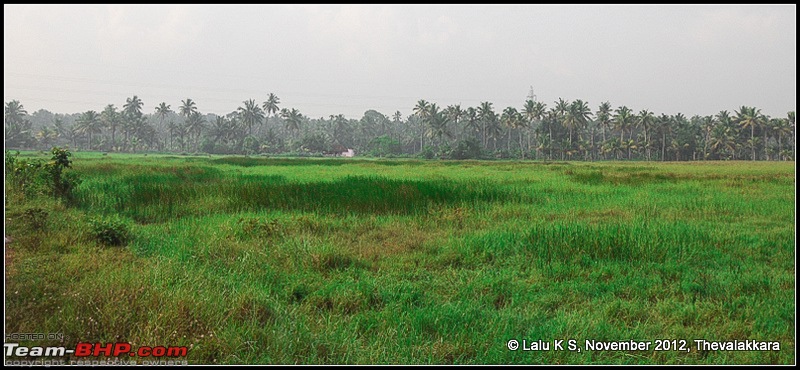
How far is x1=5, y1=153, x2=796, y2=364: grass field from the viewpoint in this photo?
3.51 m

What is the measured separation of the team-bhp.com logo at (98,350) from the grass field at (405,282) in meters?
0.10

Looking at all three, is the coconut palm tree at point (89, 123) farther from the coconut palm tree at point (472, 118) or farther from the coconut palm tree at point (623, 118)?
the coconut palm tree at point (623, 118)

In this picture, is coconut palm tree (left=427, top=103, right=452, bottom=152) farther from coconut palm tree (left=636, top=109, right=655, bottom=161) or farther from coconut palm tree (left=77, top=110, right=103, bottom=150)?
coconut palm tree (left=77, top=110, right=103, bottom=150)

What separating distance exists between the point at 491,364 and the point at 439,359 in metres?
0.42

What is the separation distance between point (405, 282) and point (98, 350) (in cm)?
316

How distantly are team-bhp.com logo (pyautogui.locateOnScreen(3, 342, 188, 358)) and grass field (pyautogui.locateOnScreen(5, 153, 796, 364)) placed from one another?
96 mm

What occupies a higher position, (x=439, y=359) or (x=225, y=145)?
(x=225, y=145)

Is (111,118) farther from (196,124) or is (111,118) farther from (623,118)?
(623,118)

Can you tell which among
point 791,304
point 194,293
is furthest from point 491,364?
point 791,304

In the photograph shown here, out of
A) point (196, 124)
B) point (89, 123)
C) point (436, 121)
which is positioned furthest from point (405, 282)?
point (89, 123)

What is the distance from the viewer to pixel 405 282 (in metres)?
5.25

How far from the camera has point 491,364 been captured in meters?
3.38

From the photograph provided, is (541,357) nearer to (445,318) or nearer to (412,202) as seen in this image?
(445,318)

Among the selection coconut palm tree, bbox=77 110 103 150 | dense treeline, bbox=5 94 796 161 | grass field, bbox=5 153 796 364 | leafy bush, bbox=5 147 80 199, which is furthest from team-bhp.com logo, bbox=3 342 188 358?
coconut palm tree, bbox=77 110 103 150
